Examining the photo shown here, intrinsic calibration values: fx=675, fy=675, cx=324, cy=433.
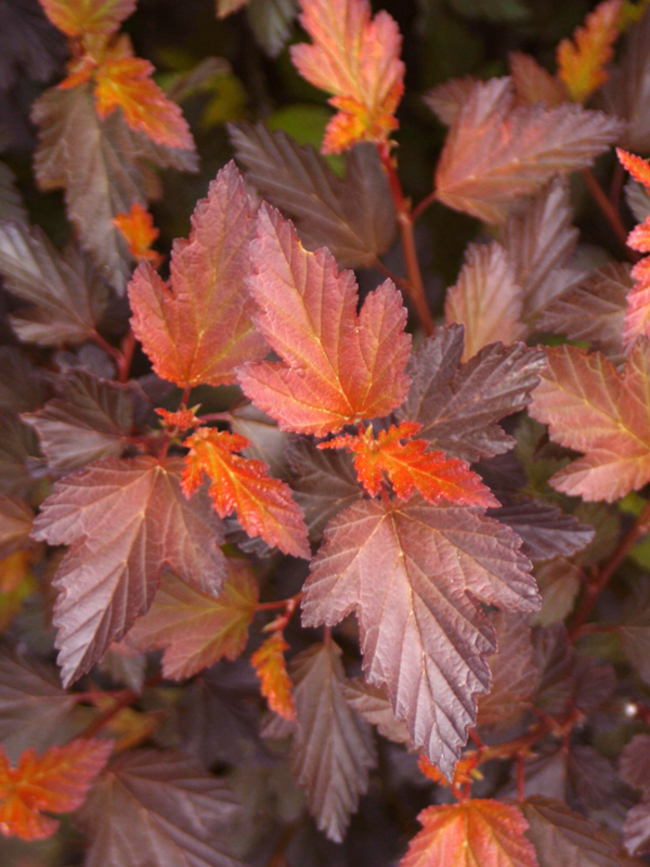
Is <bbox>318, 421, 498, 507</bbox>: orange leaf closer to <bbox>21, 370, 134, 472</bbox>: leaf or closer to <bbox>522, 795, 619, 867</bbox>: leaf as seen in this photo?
<bbox>21, 370, 134, 472</bbox>: leaf

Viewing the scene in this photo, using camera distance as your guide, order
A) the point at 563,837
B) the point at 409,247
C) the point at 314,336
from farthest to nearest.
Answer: the point at 409,247
the point at 563,837
the point at 314,336

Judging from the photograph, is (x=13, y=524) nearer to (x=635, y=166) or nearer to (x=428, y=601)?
(x=428, y=601)

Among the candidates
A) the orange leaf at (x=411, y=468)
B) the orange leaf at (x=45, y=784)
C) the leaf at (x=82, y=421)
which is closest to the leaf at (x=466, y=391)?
the orange leaf at (x=411, y=468)

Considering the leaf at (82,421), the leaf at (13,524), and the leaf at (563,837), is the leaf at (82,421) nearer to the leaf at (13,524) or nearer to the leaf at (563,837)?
the leaf at (13,524)

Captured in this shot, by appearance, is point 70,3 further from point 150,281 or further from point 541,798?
point 541,798

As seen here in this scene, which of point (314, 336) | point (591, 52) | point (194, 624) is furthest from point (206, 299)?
point (591, 52)

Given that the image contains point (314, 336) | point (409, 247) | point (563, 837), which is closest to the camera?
point (314, 336)

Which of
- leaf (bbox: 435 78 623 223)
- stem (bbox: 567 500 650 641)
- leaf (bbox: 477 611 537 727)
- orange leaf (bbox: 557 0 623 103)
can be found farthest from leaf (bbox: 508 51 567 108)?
leaf (bbox: 477 611 537 727)
